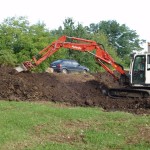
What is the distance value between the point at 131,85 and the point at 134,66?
0.92 m

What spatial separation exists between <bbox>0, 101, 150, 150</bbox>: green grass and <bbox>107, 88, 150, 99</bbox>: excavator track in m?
4.57

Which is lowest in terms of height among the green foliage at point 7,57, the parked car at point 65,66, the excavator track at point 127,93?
the excavator track at point 127,93

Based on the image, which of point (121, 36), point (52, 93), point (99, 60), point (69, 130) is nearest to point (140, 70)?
point (99, 60)

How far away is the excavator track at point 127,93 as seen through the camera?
Result: 719 inches

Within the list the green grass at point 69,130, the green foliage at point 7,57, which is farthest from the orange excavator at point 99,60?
the green foliage at point 7,57

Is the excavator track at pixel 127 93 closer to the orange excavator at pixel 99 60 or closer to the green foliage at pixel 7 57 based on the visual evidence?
the orange excavator at pixel 99 60

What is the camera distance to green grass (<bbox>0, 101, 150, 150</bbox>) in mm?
9648

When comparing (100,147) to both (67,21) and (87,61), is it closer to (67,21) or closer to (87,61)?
(87,61)

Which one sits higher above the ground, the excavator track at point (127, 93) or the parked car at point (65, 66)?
the parked car at point (65, 66)

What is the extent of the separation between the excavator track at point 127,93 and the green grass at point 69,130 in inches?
180

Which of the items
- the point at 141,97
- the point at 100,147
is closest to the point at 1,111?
the point at 100,147

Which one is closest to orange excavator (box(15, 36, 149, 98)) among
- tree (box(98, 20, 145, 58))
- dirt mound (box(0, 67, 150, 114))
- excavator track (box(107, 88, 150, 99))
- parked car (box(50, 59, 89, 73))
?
excavator track (box(107, 88, 150, 99))

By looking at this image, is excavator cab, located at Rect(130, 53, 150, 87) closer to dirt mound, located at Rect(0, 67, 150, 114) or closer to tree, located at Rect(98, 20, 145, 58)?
dirt mound, located at Rect(0, 67, 150, 114)

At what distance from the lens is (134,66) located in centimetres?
1881
